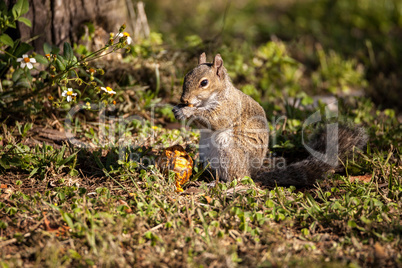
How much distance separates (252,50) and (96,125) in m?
2.82

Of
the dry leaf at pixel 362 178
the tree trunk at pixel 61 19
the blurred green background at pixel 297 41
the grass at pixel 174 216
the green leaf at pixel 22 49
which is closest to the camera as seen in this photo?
Answer: the grass at pixel 174 216

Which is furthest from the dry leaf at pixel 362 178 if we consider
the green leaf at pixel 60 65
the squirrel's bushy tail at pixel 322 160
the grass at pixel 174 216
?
the green leaf at pixel 60 65

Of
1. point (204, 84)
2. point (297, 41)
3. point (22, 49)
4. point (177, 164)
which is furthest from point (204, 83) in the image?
point (297, 41)

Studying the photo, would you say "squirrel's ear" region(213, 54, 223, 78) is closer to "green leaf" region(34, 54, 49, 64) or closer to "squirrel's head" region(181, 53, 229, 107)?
"squirrel's head" region(181, 53, 229, 107)

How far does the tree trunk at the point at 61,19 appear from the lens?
3879 millimetres

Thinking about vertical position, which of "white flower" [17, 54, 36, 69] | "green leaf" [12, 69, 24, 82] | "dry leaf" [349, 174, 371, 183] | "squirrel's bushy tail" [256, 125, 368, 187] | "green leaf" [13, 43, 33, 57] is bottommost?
"dry leaf" [349, 174, 371, 183]

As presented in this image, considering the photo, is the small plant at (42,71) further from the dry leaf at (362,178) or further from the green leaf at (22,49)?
the dry leaf at (362,178)

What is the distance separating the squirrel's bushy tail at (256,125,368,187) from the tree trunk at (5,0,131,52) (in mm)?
2336

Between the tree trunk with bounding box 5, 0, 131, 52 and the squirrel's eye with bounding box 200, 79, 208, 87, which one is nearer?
the squirrel's eye with bounding box 200, 79, 208, 87

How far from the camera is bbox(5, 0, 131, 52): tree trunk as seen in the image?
388 centimetres

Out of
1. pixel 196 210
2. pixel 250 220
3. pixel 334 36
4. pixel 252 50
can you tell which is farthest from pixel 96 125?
pixel 334 36

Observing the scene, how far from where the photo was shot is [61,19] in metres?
4.02

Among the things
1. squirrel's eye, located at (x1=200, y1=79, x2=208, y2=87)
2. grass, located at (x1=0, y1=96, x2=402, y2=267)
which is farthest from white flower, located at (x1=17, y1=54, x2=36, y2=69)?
squirrel's eye, located at (x1=200, y1=79, x2=208, y2=87)

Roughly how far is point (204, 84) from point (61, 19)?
174 cm
